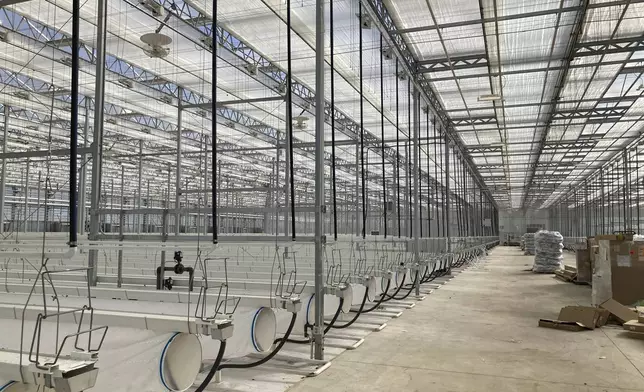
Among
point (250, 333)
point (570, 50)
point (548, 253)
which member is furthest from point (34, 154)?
point (548, 253)

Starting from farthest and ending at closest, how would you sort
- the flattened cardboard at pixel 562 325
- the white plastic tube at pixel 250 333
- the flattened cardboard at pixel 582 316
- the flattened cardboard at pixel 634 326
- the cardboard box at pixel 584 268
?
the cardboard box at pixel 584 268 → the flattened cardboard at pixel 582 316 → the flattened cardboard at pixel 562 325 → the flattened cardboard at pixel 634 326 → the white plastic tube at pixel 250 333

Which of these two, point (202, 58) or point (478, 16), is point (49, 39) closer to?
point (202, 58)

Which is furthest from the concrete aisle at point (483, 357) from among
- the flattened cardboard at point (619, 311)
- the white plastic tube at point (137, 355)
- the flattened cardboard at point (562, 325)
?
the white plastic tube at point (137, 355)

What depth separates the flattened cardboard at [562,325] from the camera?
7.35 meters

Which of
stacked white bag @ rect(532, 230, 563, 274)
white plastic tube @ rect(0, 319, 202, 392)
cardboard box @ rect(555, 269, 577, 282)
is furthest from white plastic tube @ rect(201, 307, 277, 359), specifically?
stacked white bag @ rect(532, 230, 563, 274)

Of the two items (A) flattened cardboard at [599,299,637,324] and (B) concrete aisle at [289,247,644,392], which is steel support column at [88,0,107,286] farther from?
(A) flattened cardboard at [599,299,637,324]

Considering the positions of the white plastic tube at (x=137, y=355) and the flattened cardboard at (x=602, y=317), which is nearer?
the white plastic tube at (x=137, y=355)

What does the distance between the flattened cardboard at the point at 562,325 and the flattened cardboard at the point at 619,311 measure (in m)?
0.77

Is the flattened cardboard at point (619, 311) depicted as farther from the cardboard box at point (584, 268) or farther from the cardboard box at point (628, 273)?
the cardboard box at point (584, 268)

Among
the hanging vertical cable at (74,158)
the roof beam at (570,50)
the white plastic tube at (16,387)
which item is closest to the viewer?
the white plastic tube at (16,387)

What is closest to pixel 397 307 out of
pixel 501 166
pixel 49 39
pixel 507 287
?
pixel 507 287

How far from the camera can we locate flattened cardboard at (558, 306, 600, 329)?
24.5 feet

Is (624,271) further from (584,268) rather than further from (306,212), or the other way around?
(306,212)

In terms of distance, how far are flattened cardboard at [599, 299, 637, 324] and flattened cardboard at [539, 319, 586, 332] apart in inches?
30.2
